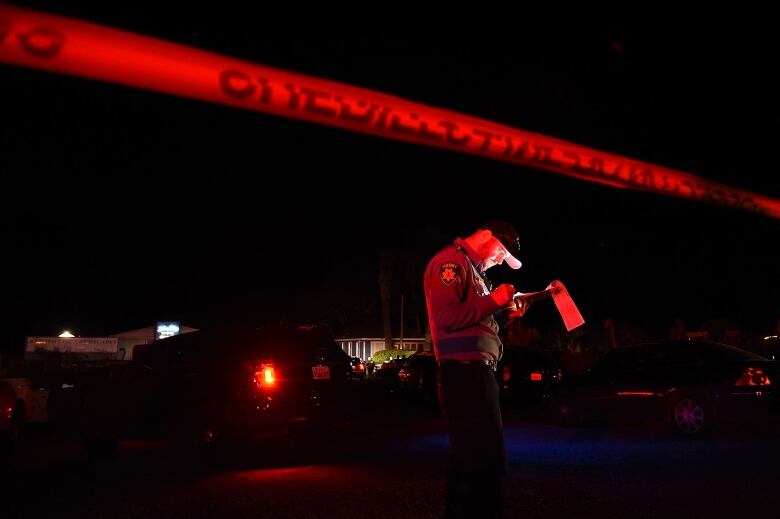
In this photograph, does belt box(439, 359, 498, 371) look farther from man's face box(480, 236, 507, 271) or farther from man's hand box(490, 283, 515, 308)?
man's face box(480, 236, 507, 271)

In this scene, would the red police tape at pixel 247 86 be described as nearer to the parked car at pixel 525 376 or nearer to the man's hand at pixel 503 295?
the man's hand at pixel 503 295

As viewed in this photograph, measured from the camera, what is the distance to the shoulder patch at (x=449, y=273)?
3904 mm

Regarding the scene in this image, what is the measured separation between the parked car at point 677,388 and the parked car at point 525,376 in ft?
14.5

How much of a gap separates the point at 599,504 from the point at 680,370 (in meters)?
5.55

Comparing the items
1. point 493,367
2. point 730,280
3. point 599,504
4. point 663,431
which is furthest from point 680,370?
point 730,280

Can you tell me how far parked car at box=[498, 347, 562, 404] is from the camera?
55.3ft

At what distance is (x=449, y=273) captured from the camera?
12.9 feet

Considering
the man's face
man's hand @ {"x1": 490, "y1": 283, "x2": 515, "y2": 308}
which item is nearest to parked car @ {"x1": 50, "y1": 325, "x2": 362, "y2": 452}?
the man's face

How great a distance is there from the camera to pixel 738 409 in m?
9.75

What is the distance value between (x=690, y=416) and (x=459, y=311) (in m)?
7.69

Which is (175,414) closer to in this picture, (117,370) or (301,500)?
(117,370)

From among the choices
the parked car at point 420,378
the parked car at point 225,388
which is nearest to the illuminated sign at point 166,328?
the parked car at point 420,378

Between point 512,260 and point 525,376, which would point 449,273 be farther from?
point 525,376

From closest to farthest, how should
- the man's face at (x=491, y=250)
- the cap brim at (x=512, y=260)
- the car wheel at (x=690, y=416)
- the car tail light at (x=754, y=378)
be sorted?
the man's face at (x=491, y=250) → the cap brim at (x=512, y=260) → the car tail light at (x=754, y=378) → the car wheel at (x=690, y=416)
